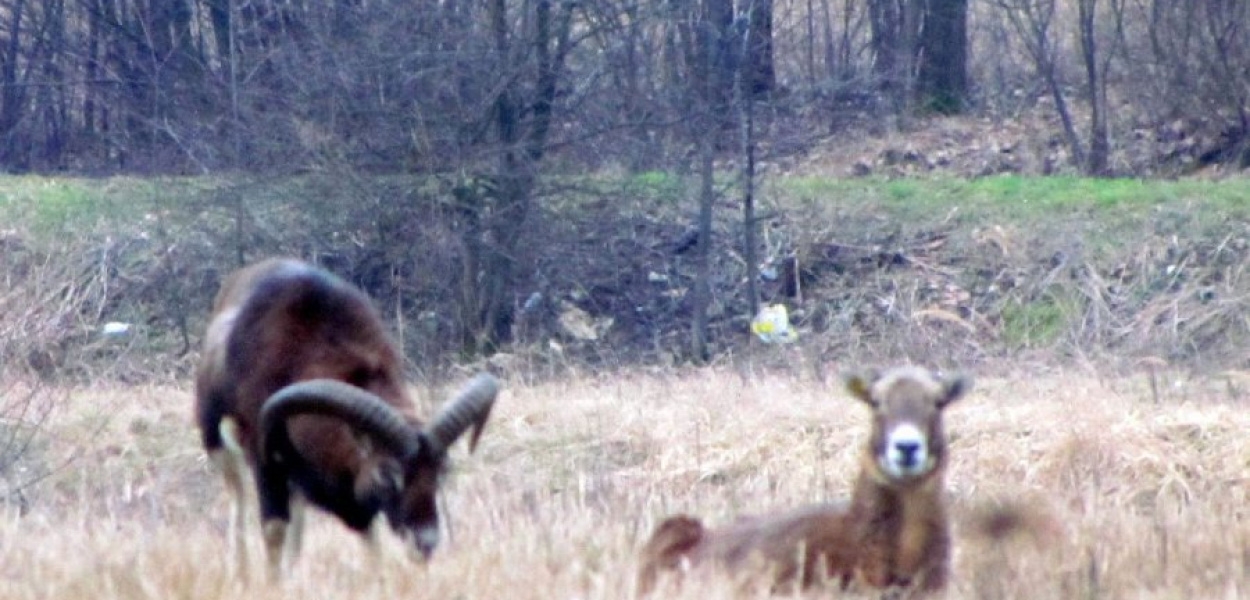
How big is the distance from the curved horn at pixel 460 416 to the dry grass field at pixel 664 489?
494 millimetres

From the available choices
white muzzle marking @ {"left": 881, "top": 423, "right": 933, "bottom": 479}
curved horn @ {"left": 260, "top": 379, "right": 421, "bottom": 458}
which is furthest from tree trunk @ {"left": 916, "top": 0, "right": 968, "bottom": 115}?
white muzzle marking @ {"left": 881, "top": 423, "right": 933, "bottom": 479}

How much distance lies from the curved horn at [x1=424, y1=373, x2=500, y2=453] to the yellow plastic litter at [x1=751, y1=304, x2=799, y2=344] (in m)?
12.7

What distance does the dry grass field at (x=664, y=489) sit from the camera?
8.35m

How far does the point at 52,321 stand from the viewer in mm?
23625

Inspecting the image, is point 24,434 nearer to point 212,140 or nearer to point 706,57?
point 212,140

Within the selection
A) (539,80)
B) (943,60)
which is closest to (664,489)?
(539,80)

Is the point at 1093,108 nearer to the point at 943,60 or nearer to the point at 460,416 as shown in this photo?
the point at 943,60

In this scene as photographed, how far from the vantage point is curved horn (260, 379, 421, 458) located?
31.2 feet

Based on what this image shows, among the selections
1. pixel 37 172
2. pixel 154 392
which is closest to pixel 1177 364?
pixel 154 392

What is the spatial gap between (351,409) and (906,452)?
2658 mm

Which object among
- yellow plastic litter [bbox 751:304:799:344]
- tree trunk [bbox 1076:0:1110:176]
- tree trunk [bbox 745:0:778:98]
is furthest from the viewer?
tree trunk [bbox 1076:0:1110:176]

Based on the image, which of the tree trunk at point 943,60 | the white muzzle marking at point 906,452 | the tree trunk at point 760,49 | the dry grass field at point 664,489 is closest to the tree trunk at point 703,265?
the tree trunk at point 760,49

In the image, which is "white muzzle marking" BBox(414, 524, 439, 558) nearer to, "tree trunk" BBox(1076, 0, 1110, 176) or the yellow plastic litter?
the yellow plastic litter

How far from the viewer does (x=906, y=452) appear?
327 inches
